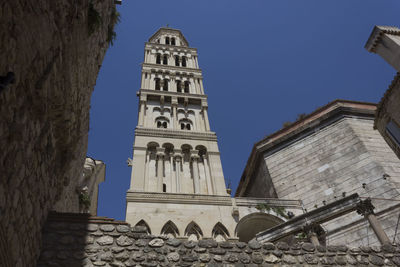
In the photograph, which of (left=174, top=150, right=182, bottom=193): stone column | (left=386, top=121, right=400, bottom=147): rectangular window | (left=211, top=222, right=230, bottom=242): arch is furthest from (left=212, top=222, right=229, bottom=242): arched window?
(left=386, top=121, right=400, bottom=147): rectangular window

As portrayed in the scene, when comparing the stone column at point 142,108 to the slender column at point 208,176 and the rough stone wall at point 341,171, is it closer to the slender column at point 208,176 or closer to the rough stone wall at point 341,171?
the slender column at point 208,176

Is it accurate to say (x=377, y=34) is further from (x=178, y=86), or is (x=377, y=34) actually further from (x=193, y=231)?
(x=178, y=86)

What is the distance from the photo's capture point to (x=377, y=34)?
1248 centimetres

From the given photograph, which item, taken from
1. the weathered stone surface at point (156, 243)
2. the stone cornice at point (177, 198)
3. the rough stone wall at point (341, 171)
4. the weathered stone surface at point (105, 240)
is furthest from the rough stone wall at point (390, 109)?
the weathered stone surface at point (105, 240)

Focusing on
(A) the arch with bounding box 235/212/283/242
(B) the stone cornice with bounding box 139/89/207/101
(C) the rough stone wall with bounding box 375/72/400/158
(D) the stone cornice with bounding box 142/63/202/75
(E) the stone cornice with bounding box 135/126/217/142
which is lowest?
(A) the arch with bounding box 235/212/283/242

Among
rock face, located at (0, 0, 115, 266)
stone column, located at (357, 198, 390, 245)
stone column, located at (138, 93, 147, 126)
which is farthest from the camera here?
stone column, located at (138, 93, 147, 126)

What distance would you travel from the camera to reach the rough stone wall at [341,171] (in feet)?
46.3

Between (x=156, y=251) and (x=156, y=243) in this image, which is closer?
(x=156, y=251)

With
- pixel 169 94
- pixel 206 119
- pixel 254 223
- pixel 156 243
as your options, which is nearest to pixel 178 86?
pixel 169 94

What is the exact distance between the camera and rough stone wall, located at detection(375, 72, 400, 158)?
34.2 feet

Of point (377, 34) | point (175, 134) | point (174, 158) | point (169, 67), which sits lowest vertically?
point (377, 34)

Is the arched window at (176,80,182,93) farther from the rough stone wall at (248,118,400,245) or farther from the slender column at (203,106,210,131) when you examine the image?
the rough stone wall at (248,118,400,245)

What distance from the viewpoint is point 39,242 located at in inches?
186

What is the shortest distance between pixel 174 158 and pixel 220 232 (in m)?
5.44
